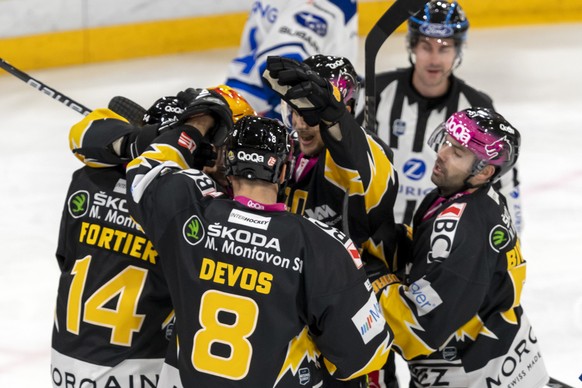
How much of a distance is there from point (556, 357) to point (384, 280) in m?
1.49

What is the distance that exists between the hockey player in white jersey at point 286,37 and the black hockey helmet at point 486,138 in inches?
59.7

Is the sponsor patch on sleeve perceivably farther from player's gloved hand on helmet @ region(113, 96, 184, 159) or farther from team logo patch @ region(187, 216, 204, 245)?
player's gloved hand on helmet @ region(113, 96, 184, 159)

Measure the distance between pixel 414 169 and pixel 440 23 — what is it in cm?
51

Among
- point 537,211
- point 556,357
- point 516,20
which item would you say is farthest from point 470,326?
point 516,20

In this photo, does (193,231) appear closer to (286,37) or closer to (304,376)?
(304,376)

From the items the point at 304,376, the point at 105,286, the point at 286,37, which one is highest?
the point at 286,37

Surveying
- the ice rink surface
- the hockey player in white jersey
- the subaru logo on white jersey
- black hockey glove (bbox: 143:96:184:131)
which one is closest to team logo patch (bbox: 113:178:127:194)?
black hockey glove (bbox: 143:96:184:131)

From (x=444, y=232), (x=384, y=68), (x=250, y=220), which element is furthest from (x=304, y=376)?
(x=384, y=68)

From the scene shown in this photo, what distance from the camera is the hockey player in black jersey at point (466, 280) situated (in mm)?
2574

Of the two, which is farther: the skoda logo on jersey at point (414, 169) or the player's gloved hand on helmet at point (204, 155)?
the skoda logo on jersey at point (414, 169)

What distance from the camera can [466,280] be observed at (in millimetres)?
2553

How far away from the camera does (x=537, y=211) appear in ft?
17.3

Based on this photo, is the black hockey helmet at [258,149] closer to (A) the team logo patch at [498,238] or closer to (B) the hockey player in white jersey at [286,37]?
(A) the team logo patch at [498,238]

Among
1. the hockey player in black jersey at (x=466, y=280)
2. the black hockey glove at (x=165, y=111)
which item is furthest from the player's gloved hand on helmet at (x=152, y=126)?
the hockey player in black jersey at (x=466, y=280)
